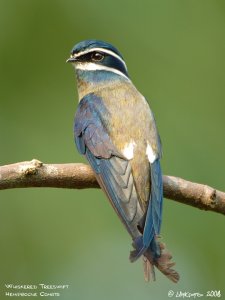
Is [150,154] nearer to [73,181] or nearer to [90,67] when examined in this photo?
[73,181]

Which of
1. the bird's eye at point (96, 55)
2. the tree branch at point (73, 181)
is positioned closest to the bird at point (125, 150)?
the bird's eye at point (96, 55)

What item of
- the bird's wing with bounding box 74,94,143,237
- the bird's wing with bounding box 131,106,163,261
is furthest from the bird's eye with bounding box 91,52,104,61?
the bird's wing with bounding box 131,106,163,261

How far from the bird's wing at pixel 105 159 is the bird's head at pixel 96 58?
1.57 feet

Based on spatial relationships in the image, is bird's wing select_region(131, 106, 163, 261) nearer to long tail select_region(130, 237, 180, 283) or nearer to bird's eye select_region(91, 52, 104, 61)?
long tail select_region(130, 237, 180, 283)

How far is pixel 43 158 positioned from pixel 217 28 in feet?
8.11

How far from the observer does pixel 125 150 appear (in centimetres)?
549

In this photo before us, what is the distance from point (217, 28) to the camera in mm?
8641

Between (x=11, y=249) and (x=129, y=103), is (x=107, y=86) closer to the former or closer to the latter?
(x=129, y=103)

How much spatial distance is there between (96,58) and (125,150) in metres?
1.29

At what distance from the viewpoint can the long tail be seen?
4.68 metres

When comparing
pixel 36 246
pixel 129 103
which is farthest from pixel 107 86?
pixel 36 246

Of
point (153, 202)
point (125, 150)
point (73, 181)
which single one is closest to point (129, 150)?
point (125, 150)

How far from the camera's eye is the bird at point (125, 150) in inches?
196

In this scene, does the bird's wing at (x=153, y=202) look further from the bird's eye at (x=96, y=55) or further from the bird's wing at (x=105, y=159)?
the bird's eye at (x=96, y=55)
